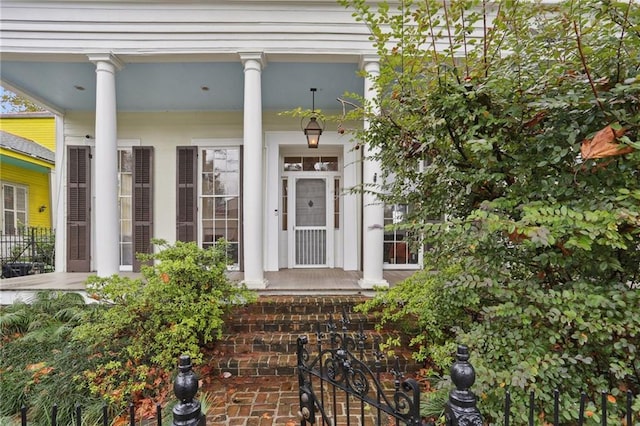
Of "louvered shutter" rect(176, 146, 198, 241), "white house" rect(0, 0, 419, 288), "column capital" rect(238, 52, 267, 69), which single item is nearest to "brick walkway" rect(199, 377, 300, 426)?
"white house" rect(0, 0, 419, 288)

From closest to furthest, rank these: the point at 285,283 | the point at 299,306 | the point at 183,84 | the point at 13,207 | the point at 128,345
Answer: the point at 128,345 → the point at 299,306 → the point at 285,283 → the point at 183,84 → the point at 13,207

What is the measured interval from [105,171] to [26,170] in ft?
27.3

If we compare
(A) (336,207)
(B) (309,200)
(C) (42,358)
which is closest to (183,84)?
(B) (309,200)

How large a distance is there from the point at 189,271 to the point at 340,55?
3355mm

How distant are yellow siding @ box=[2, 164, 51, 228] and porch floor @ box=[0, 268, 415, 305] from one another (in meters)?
5.90

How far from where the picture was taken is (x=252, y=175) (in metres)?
3.89

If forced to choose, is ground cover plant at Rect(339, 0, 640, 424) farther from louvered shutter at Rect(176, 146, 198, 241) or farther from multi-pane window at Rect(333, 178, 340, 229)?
louvered shutter at Rect(176, 146, 198, 241)

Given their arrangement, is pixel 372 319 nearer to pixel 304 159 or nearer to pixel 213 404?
pixel 213 404

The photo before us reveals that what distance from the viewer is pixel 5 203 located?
8.66 metres

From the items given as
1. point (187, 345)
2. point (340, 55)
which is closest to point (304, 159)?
point (340, 55)

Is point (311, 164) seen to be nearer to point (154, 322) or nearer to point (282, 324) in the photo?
point (282, 324)

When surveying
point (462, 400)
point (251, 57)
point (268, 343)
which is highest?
point (251, 57)

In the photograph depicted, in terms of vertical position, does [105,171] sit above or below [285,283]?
above

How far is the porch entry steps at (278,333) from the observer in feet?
9.23
